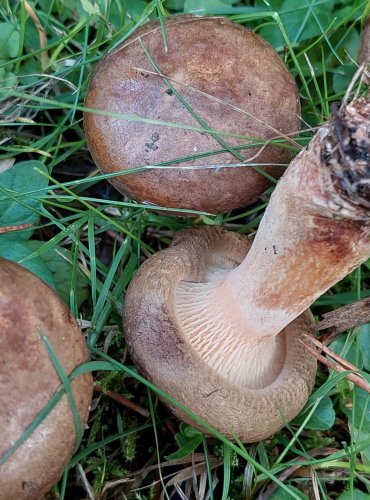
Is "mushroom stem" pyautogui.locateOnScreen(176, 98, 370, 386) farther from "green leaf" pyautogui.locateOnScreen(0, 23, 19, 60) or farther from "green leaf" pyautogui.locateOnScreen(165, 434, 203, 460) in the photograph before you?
"green leaf" pyautogui.locateOnScreen(0, 23, 19, 60)

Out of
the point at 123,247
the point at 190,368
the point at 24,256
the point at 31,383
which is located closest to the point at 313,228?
the point at 190,368

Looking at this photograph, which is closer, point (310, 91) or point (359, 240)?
point (359, 240)

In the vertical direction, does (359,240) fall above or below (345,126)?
below

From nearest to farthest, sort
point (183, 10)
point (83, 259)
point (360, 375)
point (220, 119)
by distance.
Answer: point (220, 119)
point (360, 375)
point (83, 259)
point (183, 10)

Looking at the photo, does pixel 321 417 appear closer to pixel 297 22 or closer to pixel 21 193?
pixel 21 193

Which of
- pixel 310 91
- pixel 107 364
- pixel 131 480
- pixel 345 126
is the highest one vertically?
pixel 345 126

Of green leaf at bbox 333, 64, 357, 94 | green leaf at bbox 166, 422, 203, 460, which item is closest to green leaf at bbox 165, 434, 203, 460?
green leaf at bbox 166, 422, 203, 460

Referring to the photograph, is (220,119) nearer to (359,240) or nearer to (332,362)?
(359,240)

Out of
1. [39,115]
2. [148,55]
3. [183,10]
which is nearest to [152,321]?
[148,55]

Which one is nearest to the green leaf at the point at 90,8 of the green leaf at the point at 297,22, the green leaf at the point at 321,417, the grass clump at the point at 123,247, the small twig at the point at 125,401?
the grass clump at the point at 123,247
